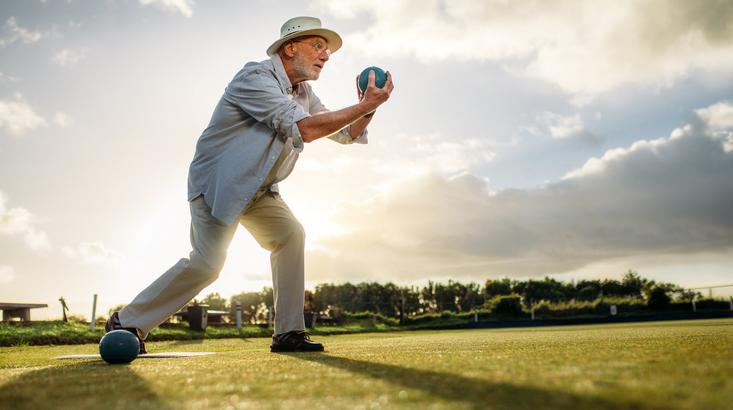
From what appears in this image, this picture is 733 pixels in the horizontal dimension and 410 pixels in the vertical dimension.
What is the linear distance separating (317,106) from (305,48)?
2.66 feet

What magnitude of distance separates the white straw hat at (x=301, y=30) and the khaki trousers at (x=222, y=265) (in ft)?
3.75

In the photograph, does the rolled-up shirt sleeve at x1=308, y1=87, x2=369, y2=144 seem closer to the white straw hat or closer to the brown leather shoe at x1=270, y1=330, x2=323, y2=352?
the white straw hat

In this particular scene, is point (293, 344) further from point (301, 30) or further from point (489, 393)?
point (489, 393)

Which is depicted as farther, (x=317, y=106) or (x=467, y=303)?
(x=467, y=303)

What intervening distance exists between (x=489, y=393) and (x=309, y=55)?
11.4 feet

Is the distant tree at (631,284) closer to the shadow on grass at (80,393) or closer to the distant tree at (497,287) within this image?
the distant tree at (497,287)

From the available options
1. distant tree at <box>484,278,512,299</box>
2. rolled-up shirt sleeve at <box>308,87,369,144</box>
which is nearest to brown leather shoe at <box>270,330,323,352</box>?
rolled-up shirt sleeve at <box>308,87,369,144</box>

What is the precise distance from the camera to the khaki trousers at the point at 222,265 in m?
3.88

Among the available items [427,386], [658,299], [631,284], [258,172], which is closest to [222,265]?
[258,172]

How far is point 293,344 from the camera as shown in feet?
14.0

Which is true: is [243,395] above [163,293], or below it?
below

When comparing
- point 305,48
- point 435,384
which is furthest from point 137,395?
point 305,48

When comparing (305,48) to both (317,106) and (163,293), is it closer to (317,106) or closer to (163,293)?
(317,106)

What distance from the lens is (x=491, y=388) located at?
1541mm
